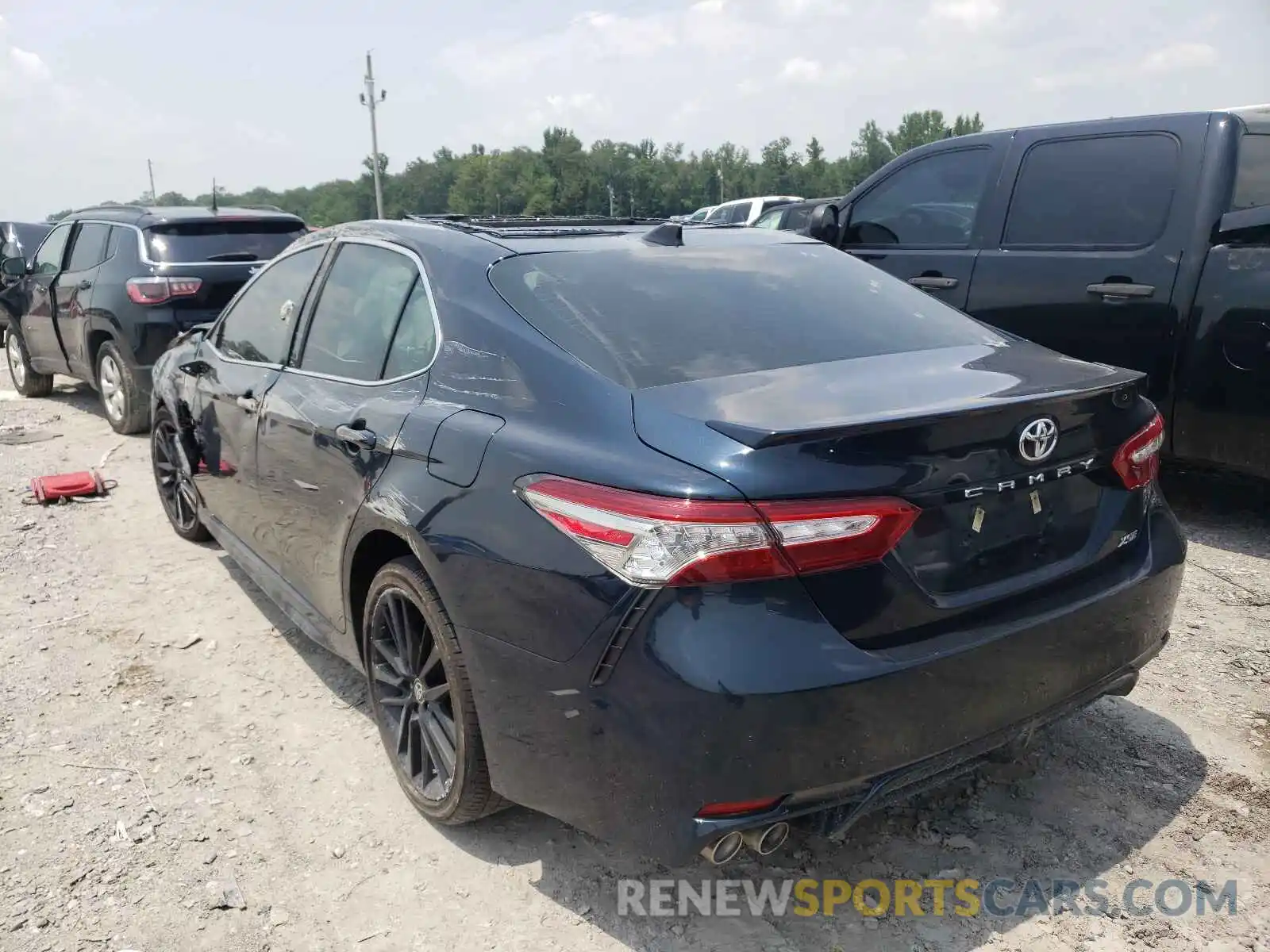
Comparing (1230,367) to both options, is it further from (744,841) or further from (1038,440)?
(744,841)

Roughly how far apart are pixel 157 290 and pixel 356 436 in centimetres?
581

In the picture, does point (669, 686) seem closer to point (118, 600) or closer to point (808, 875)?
point (808, 875)

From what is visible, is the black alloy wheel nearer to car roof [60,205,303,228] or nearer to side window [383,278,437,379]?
side window [383,278,437,379]

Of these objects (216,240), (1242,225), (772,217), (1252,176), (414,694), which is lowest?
(414,694)

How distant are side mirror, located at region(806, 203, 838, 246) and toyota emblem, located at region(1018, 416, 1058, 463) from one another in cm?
383

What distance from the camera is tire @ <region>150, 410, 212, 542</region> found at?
5.36 m

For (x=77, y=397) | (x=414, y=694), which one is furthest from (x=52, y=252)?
(x=414, y=694)

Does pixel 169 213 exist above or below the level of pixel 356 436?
above

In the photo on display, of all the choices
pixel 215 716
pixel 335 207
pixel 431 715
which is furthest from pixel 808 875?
pixel 335 207

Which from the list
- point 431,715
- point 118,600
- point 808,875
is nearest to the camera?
point 808,875

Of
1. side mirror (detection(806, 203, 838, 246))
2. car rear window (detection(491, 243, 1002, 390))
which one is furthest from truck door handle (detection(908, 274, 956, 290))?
car rear window (detection(491, 243, 1002, 390))

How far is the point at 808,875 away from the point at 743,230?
7.29ft

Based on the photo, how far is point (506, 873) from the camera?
274 centimetres

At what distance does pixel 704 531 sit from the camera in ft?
6.73
